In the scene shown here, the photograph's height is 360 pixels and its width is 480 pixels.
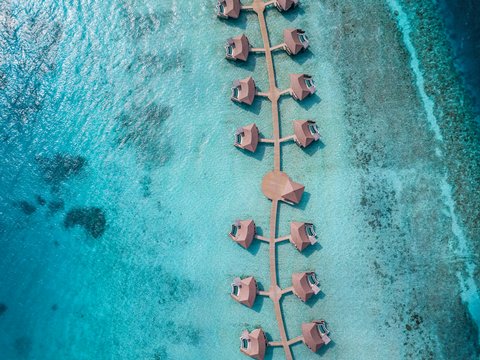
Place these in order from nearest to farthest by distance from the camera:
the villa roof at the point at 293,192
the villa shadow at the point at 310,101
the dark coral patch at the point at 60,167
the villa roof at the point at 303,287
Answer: the villa roof at the point at 303,287 < the villa roof at the point at 293,192 < the villa shadow at the point at 310,101 < the dark coral patch at the point at 60,167

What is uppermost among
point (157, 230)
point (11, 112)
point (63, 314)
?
point (11, 112)

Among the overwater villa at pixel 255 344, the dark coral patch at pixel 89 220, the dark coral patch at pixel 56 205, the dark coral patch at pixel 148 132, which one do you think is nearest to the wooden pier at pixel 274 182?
the overwater villa at pixel 255 344

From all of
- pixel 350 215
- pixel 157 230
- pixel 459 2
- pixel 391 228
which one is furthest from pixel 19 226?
pixel 459 2

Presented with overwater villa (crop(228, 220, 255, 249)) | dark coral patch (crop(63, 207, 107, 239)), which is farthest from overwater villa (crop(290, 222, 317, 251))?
dark coral patch (crop(63, 207, 107, 239))

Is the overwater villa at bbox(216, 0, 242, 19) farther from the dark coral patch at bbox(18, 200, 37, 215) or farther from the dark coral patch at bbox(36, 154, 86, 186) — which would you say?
the dark coral patch at bbox(18, 200, 37, 215)

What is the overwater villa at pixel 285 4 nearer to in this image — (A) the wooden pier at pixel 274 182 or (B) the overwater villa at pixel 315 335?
(A) the wooden pier at pixel 274 182

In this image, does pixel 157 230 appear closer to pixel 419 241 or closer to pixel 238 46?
pixel 238 46
